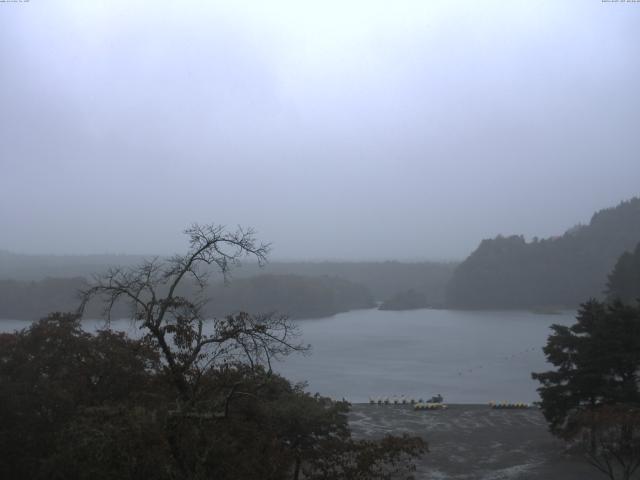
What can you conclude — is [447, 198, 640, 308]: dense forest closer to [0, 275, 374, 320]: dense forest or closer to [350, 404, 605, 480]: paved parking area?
[0, 275, 374, 320]: dense forest

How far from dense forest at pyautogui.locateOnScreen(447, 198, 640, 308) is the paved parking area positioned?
1502 inches

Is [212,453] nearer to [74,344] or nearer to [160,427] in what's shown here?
[160,427]

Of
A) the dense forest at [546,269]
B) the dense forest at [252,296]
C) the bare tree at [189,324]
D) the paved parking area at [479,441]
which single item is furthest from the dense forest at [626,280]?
the bare tree at [189,324]

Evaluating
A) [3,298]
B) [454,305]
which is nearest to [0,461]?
[3,298]

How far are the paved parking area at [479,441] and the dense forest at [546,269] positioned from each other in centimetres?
3815

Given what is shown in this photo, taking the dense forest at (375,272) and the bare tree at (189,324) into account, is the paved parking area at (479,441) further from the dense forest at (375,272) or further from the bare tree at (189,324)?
the dense forest at (375,272)

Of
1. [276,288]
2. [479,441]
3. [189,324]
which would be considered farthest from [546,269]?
[189,324]

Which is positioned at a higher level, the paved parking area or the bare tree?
the bare tree

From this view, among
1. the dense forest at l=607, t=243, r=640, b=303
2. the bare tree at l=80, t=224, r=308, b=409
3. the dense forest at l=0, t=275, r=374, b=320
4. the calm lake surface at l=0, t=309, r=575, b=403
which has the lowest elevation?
the calm lake surface at l=0, t=309, r=575, b=403

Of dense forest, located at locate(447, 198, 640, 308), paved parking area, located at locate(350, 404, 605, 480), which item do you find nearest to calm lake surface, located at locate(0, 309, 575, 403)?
paved parking area, located at locate(350, 404, 605, 480)

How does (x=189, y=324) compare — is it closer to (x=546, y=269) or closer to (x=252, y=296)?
(x=252, y=296)

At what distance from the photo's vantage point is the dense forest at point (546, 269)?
51.1 m

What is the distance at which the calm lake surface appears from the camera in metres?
20.9

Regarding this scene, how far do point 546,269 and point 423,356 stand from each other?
Answer: 27046 millimetres
